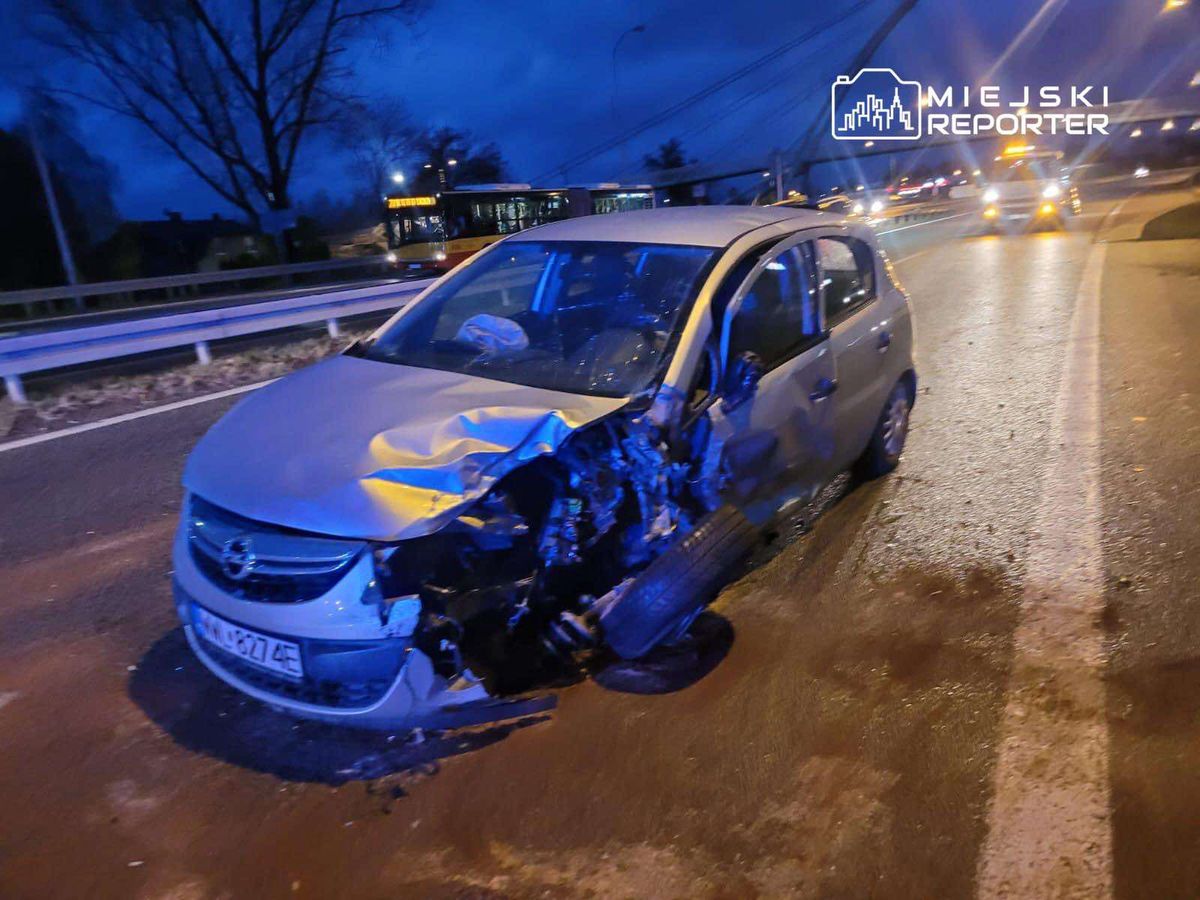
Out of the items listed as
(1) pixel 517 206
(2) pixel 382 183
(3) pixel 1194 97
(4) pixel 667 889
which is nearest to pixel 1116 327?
(4) pixel 667 889

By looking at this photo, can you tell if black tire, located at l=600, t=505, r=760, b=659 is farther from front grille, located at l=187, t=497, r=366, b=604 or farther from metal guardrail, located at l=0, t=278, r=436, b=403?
metal guardrail, located at l=0, t=278, r=436, b=403

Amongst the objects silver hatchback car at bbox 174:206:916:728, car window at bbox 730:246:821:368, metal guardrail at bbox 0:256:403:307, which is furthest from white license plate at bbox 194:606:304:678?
metal guardrail at bbox 0:256:403:307

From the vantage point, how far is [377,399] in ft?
11.9

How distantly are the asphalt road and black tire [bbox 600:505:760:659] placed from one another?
0.28 m

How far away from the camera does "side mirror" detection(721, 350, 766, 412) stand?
3816 millimetres

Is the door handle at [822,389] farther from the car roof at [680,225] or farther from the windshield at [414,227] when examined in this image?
the windshield at [414,227]

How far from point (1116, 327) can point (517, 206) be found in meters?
20.2

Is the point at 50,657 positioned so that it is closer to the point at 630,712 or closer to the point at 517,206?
the point at 630,712

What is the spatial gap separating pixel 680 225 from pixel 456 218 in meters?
22.7

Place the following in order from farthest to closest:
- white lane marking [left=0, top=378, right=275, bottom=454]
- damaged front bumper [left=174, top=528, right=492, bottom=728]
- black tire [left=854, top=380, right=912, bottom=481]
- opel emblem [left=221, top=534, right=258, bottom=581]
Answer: white lane marking [left=0, top=378, right=275, bottom=454]
black tire [left=854, top=380, right=912, bottom=481]
opel emblem [left=221, top=534, right=258, bottom=581]
damaged front bumper [left=174, top=528, right=492, bottom=728]

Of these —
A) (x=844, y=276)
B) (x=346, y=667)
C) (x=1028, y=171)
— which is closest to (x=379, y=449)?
(x=346, y=667)

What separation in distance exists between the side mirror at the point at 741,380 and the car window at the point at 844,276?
1061mm

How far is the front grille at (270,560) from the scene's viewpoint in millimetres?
2946

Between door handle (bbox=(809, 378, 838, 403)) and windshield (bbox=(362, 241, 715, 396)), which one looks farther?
door handle (bbox=(809, 378, 838, 403))
